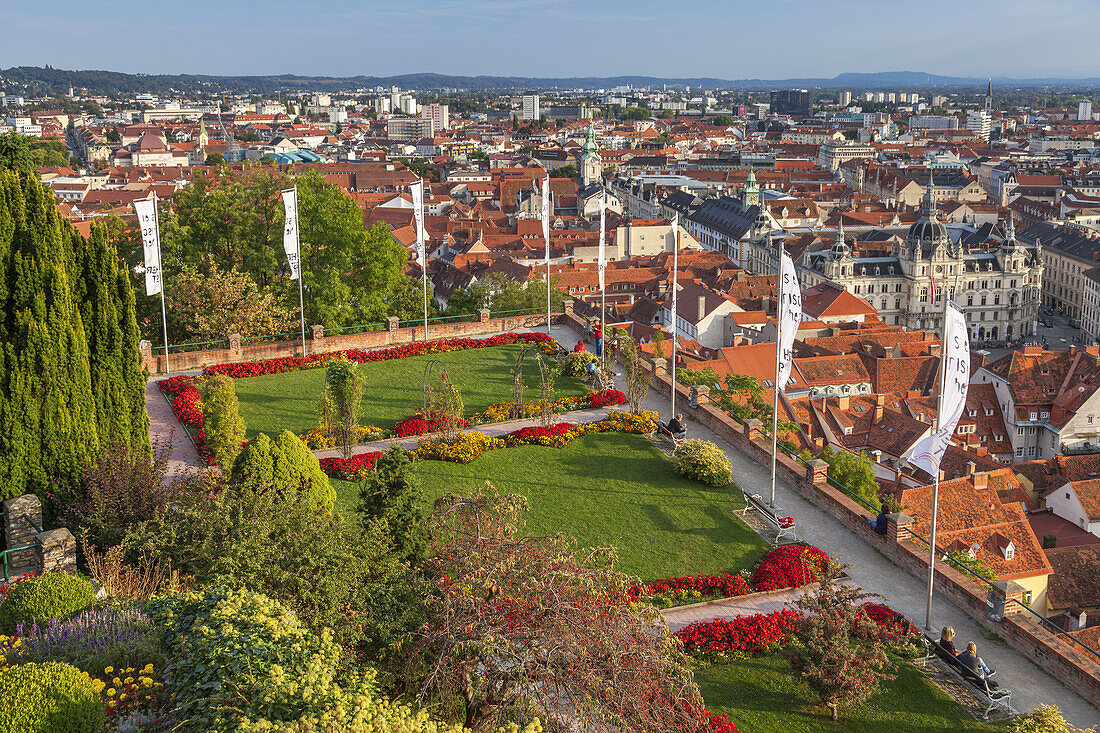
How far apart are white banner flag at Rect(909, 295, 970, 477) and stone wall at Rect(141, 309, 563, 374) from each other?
21.5m

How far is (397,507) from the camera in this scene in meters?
16.9

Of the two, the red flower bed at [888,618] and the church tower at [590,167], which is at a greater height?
the church tower at [590,167]

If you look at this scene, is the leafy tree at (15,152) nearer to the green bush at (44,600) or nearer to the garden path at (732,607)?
the green bush at (44,600)

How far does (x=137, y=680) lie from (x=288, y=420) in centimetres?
1542

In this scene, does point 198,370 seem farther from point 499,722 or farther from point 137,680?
point 499,722

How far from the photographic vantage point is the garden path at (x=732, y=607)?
1728 centimetres

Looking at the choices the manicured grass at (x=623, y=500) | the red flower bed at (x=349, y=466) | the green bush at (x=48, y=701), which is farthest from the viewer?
the red flower bed at (x=349, y=466)

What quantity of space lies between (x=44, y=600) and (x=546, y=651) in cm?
739

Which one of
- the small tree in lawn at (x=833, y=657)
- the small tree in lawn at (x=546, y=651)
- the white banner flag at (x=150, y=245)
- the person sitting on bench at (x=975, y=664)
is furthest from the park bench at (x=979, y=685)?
the white banner flag at (x=150, y=245)

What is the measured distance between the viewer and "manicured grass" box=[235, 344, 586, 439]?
2733cm

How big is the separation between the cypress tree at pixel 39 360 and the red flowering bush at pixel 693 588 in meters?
11.7

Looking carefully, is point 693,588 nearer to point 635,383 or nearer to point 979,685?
point 979,685

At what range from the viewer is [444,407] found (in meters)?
25.5

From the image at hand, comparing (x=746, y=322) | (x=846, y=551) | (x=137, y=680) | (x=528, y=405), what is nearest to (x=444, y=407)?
(x=528, y=405)
